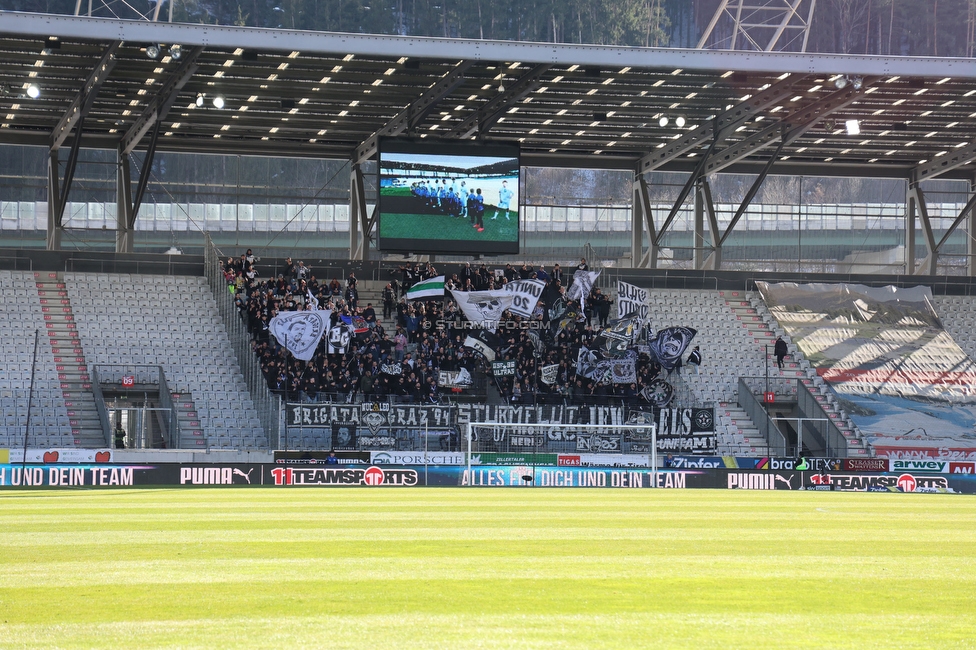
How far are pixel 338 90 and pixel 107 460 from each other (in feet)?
47.3

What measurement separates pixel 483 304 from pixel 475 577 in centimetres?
2752

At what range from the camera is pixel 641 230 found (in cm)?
4909

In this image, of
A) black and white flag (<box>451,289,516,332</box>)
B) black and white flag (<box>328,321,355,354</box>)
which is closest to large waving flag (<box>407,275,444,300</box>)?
black and white flag (<box>451,289,516,332</box>)

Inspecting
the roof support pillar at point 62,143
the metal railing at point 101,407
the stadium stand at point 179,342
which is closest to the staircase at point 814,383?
the stadium stand at point 179,342

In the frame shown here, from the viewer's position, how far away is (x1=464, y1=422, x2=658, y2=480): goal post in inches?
1330

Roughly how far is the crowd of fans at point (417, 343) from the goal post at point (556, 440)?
8.90 feet

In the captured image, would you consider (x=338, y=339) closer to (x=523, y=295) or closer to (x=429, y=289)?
(x=429, y=289)

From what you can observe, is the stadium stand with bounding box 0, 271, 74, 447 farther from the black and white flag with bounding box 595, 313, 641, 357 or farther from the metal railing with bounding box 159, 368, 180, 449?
the black and white flag with bounding box 595, 313, 641, 357

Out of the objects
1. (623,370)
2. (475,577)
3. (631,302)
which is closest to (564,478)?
(623,370)

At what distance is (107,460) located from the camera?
31297 millimetres

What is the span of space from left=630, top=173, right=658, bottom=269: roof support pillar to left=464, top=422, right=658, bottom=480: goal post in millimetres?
13974

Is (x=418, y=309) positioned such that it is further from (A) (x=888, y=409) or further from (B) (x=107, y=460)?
(A) (x=888, y=409)

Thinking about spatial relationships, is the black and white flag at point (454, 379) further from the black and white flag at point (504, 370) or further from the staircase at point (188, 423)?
the staircase at point (188, 423)

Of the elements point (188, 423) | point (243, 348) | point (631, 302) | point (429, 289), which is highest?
point (429, 289)
